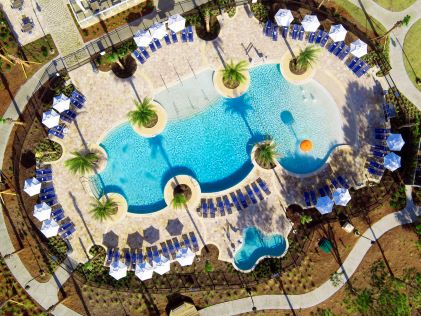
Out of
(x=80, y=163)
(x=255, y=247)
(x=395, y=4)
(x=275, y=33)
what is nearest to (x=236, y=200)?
(x=255, y=247)

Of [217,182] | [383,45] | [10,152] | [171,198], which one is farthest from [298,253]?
[10,152]

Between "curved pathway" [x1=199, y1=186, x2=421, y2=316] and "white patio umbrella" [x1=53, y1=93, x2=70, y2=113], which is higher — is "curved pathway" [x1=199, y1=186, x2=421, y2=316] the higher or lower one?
the lower one

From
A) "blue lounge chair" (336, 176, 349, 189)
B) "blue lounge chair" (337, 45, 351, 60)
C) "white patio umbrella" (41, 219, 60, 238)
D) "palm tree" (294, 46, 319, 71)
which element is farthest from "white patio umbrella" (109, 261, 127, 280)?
"blue lounge chair" (337, 45, 351, 60)

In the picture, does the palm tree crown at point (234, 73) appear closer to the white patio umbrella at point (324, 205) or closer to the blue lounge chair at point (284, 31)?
the blue lounge chair at point (284, 31)

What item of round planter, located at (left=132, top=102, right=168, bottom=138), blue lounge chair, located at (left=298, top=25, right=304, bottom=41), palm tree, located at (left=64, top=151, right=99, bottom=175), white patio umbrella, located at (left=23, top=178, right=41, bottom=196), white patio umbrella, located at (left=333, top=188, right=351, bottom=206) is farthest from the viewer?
blue lounge chair, located at (left=298, top=25, right=304, bottom=41)

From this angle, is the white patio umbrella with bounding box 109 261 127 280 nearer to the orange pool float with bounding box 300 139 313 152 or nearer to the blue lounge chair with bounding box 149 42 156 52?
the orange pool float with bounding box 300 139 313 152

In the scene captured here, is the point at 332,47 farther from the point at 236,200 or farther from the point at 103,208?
the point at 103,208

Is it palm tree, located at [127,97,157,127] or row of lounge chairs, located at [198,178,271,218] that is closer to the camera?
palm tree, located at [127,97,157,127]
